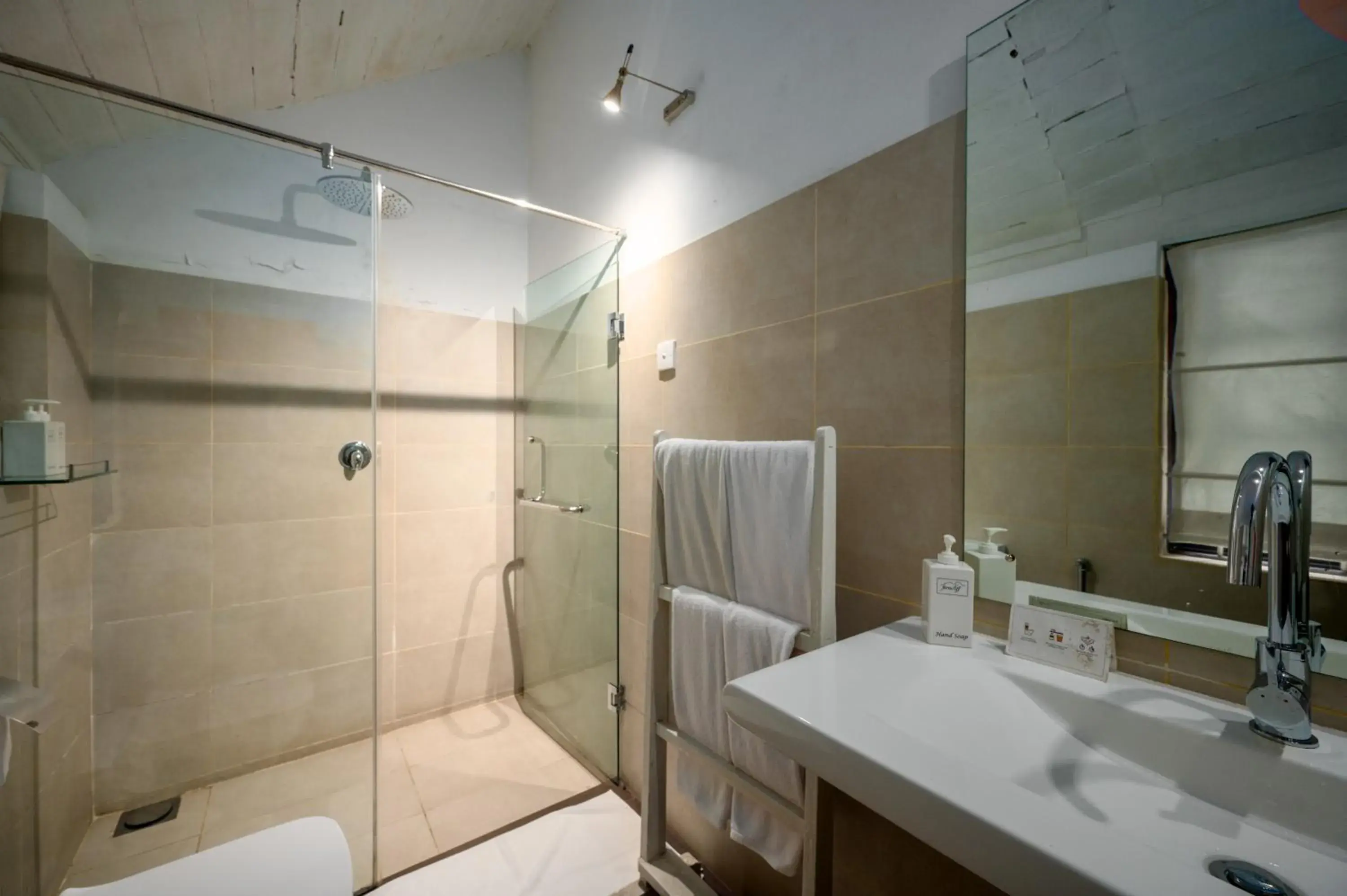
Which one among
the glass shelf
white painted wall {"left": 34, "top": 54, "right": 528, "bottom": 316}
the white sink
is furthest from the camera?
white painted wall {"left": 34, "top": 54, "right": 528, "bottom": 316}

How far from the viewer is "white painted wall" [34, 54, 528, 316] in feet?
4.38

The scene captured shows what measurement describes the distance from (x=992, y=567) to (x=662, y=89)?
1.60 meters

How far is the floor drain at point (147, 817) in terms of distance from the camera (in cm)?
135

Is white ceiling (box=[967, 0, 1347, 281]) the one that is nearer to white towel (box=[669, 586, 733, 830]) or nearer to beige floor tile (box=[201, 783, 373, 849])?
white towel (box=[669, 586, 733, 830])

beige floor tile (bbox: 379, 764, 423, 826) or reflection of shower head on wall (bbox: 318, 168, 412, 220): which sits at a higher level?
reflection of shower head on wall (bbox: 318, 168, 412, 220)

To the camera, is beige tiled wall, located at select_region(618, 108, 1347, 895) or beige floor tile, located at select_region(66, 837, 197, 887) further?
beige floor tile, located at select_region(66, 837, 197, 887)

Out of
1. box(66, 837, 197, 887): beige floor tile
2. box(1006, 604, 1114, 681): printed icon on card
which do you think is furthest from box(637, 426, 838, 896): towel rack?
box(66, 837, 197, 887): beige floor tile

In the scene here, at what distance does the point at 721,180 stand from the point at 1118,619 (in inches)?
50.4

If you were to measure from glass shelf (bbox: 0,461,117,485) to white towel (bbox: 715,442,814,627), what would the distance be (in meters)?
1.50

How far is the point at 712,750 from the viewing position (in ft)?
3.78

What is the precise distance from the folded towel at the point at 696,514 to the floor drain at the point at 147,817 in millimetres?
1475

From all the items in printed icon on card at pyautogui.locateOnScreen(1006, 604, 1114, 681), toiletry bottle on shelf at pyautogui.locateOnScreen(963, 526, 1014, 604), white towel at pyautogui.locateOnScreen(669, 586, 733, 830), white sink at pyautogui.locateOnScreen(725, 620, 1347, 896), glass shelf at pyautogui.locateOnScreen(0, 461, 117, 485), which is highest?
glass shelf at pyautogui.locateOnScreen(0, 461, 117, 485)

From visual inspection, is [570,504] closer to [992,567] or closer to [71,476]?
[71,476]

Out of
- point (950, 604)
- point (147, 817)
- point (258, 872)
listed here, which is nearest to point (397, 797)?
point (147, 817)
